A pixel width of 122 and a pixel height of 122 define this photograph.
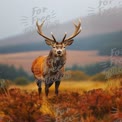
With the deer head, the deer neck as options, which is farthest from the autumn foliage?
the deer head

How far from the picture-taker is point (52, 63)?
2650 mm

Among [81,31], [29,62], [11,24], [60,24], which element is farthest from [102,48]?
[11,24]

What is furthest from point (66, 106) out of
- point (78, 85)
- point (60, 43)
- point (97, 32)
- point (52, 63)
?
point (97, 32)

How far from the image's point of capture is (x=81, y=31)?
2617 millimetres

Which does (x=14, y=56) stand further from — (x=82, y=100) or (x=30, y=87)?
(x=82, y=100)

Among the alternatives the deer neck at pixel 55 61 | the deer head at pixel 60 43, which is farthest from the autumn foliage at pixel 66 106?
the deer head at pixel 60 43

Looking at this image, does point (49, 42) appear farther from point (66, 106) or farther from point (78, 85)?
point (66, 106)

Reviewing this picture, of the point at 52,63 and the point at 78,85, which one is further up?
the point at 52,63

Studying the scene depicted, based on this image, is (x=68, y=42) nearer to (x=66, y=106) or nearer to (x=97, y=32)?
(x=97, y=32)

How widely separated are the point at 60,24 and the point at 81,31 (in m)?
0.17

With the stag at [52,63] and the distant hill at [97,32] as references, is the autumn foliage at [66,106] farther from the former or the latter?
the distant hill at [97,32]

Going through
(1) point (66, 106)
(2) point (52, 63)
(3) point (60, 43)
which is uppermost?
(3) point (60, 43)

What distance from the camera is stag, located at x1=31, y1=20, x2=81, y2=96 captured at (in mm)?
2607

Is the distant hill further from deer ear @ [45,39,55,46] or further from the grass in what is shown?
the grass
